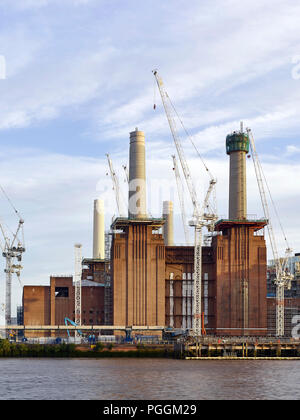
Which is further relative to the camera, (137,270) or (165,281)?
(165,281)

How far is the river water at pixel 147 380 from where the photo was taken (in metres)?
80.8

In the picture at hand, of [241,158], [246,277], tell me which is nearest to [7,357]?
[246,277]

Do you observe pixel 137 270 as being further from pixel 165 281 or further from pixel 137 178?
pixel 137 178

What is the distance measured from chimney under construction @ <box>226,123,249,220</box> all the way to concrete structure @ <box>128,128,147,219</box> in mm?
21258

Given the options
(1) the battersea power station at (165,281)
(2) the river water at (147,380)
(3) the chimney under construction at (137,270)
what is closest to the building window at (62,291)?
(1) the battersea power station at (165,281)

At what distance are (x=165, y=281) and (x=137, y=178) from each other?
81.8ft

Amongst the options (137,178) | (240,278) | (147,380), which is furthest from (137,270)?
(147,380)

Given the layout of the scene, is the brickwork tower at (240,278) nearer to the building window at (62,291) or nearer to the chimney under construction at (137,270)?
the chimney under construction at (137,270)

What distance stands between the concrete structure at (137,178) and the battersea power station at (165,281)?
23cm

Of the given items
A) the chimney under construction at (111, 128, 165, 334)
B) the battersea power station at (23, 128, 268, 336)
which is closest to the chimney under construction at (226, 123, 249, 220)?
the battersea power station at (23, 128, 268, 336)

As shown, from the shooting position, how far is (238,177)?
182 m

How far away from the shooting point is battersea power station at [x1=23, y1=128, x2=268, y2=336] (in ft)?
571

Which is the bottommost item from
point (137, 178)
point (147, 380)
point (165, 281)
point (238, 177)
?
point (147, 380)
